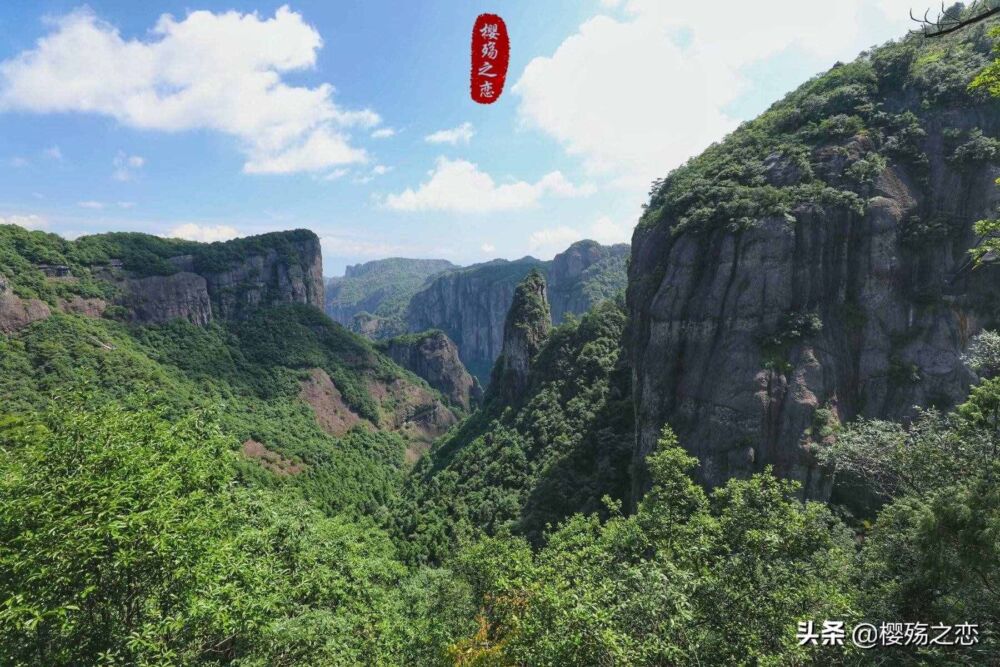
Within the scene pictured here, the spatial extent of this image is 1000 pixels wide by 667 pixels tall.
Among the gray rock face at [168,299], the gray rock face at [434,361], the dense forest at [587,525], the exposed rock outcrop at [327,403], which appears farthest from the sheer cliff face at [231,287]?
the dense forest at [587,525]

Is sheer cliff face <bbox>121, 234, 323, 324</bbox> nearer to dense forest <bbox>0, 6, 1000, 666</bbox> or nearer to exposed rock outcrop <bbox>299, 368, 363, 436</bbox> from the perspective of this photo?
exposed rock outcrop <bbox>299, 368, 363, 436</bbox>

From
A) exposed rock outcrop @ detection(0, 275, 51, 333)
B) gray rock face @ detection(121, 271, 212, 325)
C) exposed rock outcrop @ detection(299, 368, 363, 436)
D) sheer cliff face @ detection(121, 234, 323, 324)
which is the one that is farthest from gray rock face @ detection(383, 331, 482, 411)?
exposed rock outcrop @ detection(0, 275, 51, 333)

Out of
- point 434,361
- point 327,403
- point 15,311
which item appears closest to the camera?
point 15,311

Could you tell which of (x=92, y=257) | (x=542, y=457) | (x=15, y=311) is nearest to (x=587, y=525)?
(x=542, y=457)

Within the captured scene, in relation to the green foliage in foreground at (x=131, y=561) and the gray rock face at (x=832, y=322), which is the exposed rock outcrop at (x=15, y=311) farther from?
the gray rock face at (x=832, y=322)

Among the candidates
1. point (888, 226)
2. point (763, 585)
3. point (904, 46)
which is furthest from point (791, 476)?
point (904, 46)

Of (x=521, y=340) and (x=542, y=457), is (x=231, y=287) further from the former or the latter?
(x=542, y=457)

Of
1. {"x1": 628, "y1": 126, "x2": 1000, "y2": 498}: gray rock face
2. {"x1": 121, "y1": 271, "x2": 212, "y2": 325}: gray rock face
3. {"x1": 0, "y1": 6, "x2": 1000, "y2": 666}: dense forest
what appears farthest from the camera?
{"x1": 121, "y1": 271, "x2": 212, "y2": 325}: gray rock face
